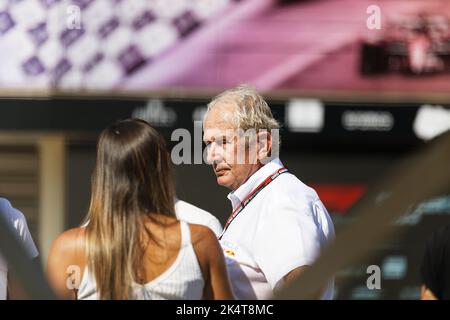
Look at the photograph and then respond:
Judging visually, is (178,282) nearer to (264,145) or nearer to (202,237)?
(202,237)

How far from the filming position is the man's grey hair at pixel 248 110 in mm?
2457

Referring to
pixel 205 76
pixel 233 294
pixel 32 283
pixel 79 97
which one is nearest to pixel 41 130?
pixel 79 97

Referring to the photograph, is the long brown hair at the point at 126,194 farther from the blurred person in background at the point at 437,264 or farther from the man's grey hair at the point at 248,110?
the blurred person in background at the point at 437,264

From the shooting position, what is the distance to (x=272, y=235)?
2.22 meters

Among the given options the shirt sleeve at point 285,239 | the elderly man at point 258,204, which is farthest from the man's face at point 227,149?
the shirt sleeve at point 285,239

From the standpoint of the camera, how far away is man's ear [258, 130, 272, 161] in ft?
8.21

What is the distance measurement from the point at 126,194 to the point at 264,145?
629 mm

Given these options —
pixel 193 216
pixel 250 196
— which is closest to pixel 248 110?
pixel 250 196

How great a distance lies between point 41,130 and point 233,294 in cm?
630

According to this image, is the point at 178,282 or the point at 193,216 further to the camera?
the point at 193,216

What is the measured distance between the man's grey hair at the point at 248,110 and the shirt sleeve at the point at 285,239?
10.8 inches

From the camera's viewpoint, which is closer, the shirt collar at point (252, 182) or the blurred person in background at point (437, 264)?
the shirt collar at point (252, 182)

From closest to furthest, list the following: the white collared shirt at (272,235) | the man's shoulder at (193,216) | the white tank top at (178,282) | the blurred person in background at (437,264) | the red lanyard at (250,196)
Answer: the white tank top at (178,282)
the white collared shirt at (272,235)
the man's shoulder at (193,216)
the red lanyard at (250,196)
the blurred person in background at (437,264)

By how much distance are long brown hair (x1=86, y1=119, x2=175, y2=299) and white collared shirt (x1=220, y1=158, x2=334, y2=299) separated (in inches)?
9.5
